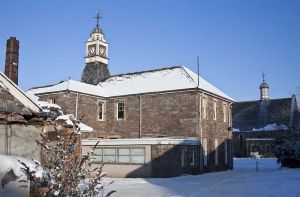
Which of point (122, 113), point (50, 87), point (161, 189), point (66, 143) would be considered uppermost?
point (50, 87)

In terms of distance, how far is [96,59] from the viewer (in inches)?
1708

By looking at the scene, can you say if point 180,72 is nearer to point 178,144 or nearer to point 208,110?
point 208,110

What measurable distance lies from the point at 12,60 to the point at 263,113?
50.8m

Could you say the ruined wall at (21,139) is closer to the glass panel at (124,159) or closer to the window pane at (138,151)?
the window pane at (138,151)

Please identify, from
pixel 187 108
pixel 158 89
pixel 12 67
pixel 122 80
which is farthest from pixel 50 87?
pixel 12 67

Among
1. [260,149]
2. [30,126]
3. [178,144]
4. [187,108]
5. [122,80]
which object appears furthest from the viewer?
[260,149]

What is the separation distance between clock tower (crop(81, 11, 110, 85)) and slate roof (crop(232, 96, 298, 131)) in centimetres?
2865

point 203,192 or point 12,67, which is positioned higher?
point 12,67

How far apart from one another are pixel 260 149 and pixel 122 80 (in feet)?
109

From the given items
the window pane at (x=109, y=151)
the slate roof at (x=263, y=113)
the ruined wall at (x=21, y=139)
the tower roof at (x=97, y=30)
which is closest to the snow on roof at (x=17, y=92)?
the ruined wall at (x=21, y=139)

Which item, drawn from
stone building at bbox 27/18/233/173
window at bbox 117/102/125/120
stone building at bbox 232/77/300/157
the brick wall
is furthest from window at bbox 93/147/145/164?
stone building at bbox 232/77/300/157

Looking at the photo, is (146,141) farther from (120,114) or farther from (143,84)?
(143,84)

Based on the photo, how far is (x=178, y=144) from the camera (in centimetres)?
2709

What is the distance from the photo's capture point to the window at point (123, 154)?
26.5 m
